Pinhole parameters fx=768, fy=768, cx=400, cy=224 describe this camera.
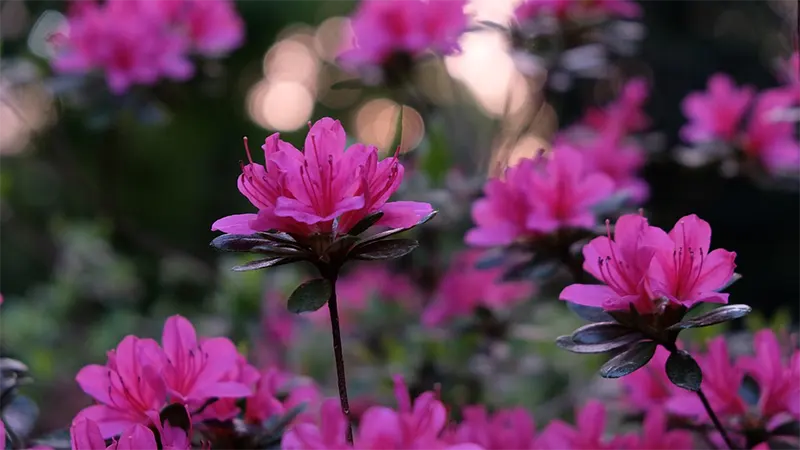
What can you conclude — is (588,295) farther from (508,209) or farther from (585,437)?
(508,209)

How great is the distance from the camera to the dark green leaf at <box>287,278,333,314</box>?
0.65m

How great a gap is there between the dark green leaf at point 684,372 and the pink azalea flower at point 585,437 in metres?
0.19

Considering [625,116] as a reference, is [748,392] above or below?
below

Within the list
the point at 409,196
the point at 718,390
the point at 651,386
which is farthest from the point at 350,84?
the point at 718,390

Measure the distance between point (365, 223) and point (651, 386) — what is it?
50cm

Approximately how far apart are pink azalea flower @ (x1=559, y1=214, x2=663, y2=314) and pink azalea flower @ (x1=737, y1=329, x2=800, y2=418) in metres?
0.21

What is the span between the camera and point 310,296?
661mm

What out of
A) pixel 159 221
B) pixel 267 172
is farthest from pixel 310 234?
pixel 159 221

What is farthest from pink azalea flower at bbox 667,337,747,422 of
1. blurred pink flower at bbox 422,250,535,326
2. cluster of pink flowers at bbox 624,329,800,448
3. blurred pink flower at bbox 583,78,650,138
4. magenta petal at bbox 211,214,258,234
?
blurred pink flower at bbox 583,78,650,138

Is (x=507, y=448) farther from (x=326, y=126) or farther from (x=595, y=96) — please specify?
(x=595, y=96)

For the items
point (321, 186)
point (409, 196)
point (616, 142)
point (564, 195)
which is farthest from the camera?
point (616, 142)

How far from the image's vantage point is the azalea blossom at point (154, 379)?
2.27ft

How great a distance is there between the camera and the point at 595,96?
2.42 meters

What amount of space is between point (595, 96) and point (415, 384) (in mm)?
1458
